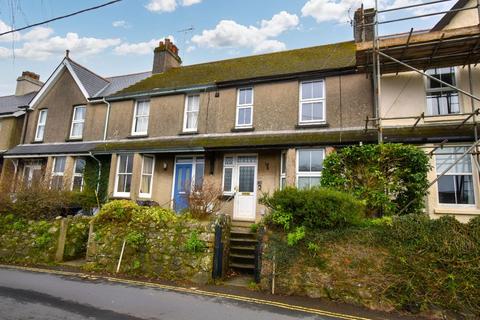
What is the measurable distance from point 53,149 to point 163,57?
8.27 m

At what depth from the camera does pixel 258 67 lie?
46.9 ft

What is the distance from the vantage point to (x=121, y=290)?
21.7 feet

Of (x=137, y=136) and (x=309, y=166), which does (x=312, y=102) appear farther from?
(x=137, y=136)

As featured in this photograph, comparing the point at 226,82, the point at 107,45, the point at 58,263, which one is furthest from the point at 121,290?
the point at 226,82

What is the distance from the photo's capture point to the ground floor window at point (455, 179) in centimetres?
934

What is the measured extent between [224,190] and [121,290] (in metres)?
6.31

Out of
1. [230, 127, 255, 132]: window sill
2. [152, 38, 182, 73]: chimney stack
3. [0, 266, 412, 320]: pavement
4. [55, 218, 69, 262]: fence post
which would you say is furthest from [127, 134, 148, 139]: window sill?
[0, 266, 412, 320]: pavement

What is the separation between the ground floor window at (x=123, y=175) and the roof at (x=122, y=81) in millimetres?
5678

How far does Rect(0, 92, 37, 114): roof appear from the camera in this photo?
19603 millimetres

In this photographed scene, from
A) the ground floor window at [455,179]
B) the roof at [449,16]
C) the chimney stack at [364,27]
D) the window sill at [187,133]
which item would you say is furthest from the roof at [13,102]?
the roof at [449,16]

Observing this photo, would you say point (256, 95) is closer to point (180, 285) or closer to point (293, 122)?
point (293, 122)

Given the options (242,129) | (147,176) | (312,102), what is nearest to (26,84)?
(147,176)

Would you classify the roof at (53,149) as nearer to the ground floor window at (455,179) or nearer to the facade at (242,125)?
the facade at (242,125)

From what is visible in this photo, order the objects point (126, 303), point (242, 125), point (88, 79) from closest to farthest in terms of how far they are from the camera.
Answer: point (126, 303) < point (242, 125) < point (88, 79)
